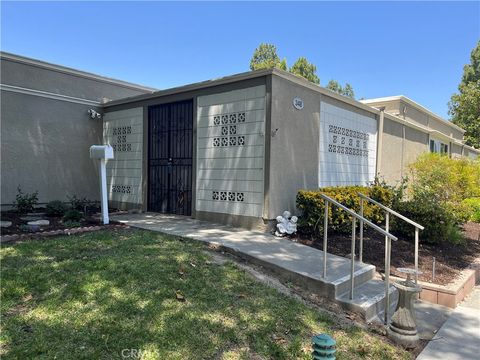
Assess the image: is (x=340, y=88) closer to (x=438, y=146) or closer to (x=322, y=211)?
(x=438, y=146)

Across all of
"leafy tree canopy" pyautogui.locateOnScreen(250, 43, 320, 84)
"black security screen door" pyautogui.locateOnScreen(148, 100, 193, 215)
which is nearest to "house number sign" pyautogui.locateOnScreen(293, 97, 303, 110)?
"black security screen door" pyautogui.locateOnScreen(148, 100, 193, 215)

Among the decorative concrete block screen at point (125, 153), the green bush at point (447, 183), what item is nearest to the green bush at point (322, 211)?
the green bush at point (447, 183)

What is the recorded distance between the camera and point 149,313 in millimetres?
3182

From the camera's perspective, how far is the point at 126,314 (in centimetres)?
313

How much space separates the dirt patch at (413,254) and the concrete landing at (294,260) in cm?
57

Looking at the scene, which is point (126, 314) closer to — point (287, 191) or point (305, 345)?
point (305, 345)

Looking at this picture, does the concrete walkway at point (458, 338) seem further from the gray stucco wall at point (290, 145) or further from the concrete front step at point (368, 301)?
the gray stucco wall at point (290, 145)

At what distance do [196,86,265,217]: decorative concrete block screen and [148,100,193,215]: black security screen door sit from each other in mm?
556

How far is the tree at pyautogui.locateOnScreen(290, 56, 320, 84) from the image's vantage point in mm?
30469

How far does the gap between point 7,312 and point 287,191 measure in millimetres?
5234

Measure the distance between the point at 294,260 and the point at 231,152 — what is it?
307 cm

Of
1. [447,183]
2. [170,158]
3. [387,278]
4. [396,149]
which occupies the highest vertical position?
[396,149]

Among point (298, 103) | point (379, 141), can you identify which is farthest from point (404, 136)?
point (298, 103)

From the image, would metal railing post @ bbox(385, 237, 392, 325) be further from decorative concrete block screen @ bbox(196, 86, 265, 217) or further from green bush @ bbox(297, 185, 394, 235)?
decorative concrete block screen @ bbox(196, 86, 265, 217)
